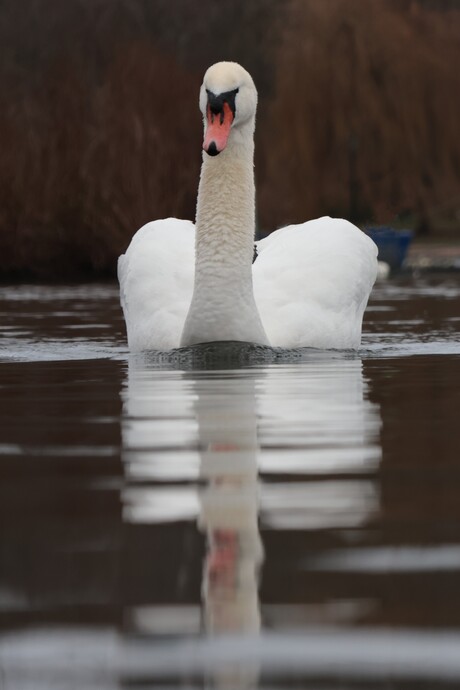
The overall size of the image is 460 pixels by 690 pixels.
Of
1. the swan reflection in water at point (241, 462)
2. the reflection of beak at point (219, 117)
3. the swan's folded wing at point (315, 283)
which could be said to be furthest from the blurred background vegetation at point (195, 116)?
the swan reflection in water at point (241, 462)

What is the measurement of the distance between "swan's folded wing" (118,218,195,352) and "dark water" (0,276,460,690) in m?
2.07

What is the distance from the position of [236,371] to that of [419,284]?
1509cm

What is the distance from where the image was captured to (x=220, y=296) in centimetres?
999

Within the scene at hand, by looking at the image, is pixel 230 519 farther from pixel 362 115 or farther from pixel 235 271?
pixel 362 115

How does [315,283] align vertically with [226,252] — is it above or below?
below

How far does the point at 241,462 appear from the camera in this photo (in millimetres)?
5262

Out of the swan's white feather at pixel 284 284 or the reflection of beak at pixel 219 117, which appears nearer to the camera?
the reflection of beak at pixel 219 117

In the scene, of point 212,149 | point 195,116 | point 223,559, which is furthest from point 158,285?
point 195,116

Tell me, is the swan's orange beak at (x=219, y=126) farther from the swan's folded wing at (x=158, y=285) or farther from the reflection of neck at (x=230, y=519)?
the reflection of neck at (x=230, y=519)

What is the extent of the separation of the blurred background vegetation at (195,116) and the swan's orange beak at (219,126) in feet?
57.6

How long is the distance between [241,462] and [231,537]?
54.0 inches

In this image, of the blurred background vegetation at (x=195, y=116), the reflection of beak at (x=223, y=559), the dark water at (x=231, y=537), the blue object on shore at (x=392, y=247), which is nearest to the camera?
the dark water at (x=231, y=537)

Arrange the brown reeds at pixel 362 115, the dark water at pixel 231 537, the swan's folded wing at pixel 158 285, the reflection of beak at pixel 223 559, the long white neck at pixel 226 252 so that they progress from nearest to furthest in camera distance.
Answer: the dark water at pixel 231 537
the reflection of beak at pixel 223 559
the long white neck at pixel 226 252
the swan's folded wing at pixel 158 285
the brown reeds at pixel 362 115

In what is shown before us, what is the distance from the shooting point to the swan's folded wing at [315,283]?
1020cm
